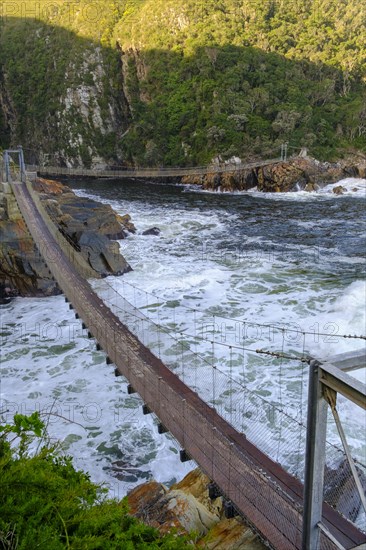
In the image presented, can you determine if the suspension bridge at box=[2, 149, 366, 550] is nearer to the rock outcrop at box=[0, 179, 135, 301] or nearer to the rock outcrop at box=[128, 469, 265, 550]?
the rock outcrop at box=[128, 469, 265, 550]

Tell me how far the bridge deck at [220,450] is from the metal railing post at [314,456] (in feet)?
1.49

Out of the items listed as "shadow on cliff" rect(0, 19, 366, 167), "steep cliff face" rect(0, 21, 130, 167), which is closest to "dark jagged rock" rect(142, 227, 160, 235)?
"shadow on cliff" rect(0, 19, 366, 167)

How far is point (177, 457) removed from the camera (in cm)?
556

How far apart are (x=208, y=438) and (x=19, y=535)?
232 centimetres

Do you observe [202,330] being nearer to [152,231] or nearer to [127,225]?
[152,231]

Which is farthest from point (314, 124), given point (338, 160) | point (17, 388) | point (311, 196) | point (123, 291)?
point (17, 388)

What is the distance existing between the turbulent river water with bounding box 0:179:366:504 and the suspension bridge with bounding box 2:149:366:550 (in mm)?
89

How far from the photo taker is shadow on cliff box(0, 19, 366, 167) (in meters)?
30.7

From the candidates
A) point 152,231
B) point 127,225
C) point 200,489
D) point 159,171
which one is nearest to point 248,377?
point 200,489

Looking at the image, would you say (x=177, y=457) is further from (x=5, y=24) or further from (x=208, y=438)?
(x=5, y=24)

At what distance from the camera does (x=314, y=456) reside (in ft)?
6.77

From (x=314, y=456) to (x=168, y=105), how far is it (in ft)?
115

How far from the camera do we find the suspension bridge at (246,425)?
2.05 metres

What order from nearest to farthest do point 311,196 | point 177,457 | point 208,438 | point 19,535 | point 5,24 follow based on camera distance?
1. point 19,535
2. point 208,438
3. point 177,457
4. point 311,196
5. point 5,24
